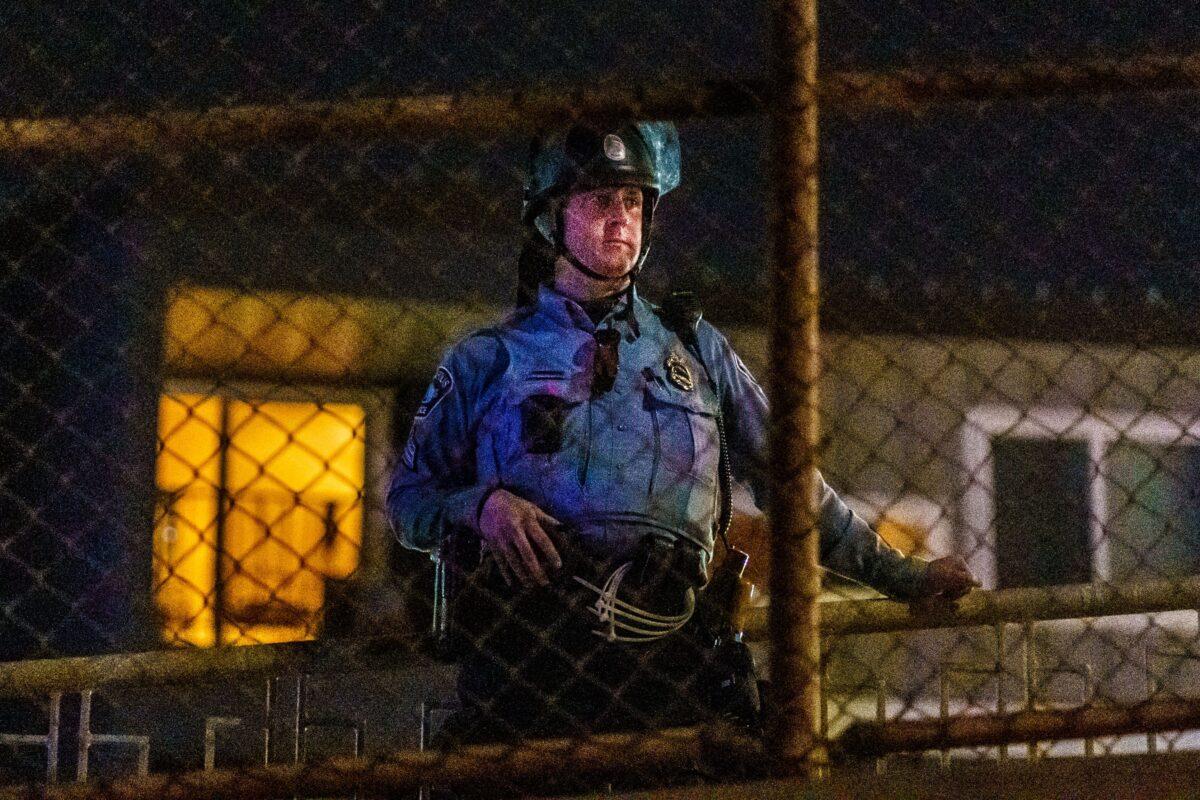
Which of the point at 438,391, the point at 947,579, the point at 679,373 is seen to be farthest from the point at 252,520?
the point at 947,579

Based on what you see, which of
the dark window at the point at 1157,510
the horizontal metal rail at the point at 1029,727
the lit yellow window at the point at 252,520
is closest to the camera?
the horizontal metal rail at the point at 1029,727

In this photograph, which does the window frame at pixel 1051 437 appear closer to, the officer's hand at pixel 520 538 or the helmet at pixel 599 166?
the helmet at pixel 599 166

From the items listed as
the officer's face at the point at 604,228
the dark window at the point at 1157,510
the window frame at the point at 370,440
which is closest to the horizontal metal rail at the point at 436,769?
the officer's face at the point at 604,228

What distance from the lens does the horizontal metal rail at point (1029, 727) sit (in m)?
2.40

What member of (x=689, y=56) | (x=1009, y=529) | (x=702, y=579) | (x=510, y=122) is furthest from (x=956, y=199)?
(x=510, y=122)

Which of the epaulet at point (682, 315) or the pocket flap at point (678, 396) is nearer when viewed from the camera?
the pocket flap at point (678, 396)

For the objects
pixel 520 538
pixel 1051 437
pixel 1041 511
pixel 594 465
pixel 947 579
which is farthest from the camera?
pixel 1041 511

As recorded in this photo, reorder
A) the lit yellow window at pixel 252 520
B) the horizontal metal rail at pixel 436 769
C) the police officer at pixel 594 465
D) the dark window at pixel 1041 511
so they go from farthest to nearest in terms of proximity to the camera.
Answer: the dark window at pixel 1041 511 → the lit yellow window at pixel 252 520 → the police officer at pixel 594 465 → the horizontal metal rail at pixel 436 769

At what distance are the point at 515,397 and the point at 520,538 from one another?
0.39 metres

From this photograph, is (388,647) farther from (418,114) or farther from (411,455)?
(418,114)

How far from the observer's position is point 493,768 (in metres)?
2.31

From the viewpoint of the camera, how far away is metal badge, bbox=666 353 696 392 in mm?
3117

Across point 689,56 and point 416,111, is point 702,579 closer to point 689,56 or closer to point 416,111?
point 416,111

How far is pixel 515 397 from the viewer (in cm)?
305
